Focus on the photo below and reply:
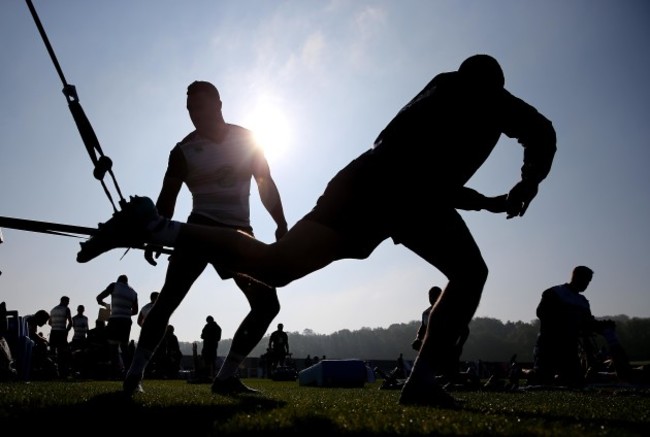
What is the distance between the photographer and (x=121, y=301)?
39.5ft

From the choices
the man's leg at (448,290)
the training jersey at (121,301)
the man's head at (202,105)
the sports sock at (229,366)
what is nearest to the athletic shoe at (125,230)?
the man's leg at (448,290)

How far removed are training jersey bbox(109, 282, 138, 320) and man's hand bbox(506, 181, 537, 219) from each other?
10.8 m

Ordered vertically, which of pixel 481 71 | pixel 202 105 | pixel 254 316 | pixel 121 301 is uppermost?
pixel 202 105

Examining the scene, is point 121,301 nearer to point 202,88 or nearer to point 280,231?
point 280,231

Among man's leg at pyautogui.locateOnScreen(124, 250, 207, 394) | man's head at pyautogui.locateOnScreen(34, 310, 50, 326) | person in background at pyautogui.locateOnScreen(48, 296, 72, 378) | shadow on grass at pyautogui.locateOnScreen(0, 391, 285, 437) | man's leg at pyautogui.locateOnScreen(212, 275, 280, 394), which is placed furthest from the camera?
person in background at pyautogui.locateOnScreen(48, 296, 72, 378)

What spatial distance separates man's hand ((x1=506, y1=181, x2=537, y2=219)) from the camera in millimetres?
3354

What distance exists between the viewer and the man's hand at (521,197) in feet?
11.0

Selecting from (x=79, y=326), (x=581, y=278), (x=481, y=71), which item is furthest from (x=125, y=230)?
(x=79, y=326)

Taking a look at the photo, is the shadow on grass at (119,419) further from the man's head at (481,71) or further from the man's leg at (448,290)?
the man's head at (481,71)

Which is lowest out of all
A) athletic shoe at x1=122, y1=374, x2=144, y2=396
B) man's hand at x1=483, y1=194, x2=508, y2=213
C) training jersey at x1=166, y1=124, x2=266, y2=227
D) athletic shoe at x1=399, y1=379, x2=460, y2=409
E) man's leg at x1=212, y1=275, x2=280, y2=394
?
athletic shoe at x1=399, y1=379, x2=460, y2=409

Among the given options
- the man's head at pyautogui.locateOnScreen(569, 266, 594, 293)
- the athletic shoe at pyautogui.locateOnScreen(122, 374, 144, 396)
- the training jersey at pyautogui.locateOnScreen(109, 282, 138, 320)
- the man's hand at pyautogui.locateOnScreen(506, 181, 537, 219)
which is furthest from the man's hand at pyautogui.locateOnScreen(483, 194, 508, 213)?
the training jersey at pyautogui.locateOnScreen(109, 282, 138, 320)

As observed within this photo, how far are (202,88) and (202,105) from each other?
0.16 meters

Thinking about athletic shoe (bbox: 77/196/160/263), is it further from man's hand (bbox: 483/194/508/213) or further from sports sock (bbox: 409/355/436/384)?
man's hand (bbox: 483/194/508/213)

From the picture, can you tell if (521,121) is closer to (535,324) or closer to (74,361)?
(74,361)
